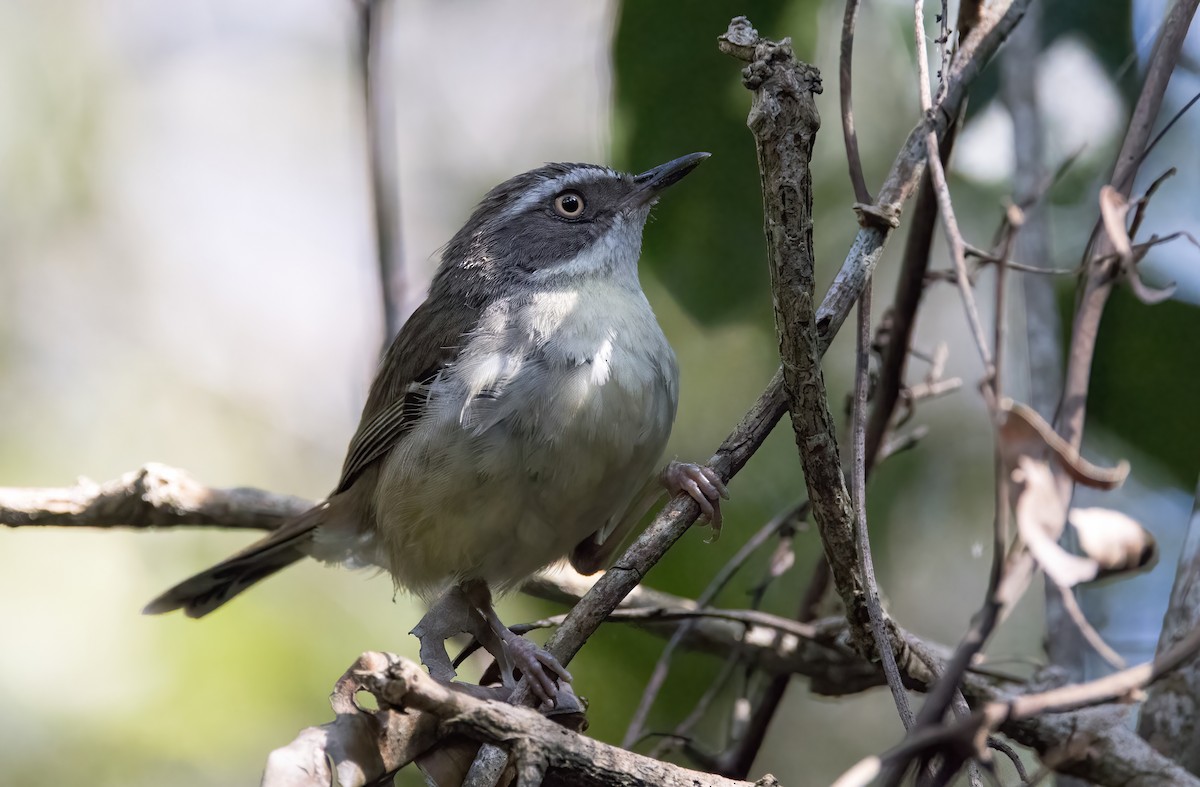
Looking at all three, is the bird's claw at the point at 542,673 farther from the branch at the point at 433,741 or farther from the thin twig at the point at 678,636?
the thin twig at the point at 678,636

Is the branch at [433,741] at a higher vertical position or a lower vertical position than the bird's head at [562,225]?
lower

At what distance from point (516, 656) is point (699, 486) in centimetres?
82

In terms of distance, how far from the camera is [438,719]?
2.50 m

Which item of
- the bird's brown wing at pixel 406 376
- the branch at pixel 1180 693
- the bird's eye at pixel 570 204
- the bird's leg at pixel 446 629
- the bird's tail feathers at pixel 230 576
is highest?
the bird's eye at pixel 570 204

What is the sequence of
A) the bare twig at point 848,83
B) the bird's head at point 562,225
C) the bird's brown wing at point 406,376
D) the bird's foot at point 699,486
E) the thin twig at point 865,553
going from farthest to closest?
the bird's head at point 562,225, the bird's brown wing at point 406,376, the bird's foot at point 699,486, the bare twig at point 848,83, the thin twig at point 865,553

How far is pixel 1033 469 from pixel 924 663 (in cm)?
Result: 191

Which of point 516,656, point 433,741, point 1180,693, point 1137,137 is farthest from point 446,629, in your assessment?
point 1137,137

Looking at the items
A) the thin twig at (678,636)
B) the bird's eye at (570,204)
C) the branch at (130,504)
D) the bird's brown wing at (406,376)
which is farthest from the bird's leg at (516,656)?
the bird's eye at (570,204)

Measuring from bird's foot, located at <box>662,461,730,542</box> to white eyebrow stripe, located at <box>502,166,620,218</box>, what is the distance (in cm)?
176

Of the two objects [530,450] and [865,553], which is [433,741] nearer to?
[865,553]

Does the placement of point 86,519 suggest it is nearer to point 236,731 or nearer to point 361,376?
point 236,731

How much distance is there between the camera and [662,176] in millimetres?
4883

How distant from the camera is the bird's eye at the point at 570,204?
5.19 metres

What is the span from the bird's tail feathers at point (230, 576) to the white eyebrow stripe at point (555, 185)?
1.83 meters
